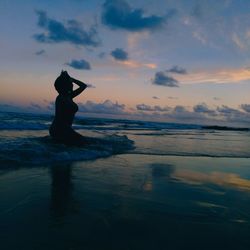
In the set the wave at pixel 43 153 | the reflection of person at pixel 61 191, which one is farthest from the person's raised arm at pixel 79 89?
the reflection of person at pixel 61 191

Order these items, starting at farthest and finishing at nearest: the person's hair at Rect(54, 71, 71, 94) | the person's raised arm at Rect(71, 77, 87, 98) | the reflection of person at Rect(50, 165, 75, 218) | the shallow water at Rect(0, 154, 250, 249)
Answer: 1. the person's raised arm at Rect(71, 77, 87, 98)
2. the person's hair at Rect(54, 71, 71, 94)
3. the reflection of person at Rect(50, 165, 75, 218)
4. the shallow water at Rect(0, 154, 250, 249)

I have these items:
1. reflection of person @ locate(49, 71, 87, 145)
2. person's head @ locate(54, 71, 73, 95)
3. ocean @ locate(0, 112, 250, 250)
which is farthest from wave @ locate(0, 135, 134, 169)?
person's head @ locate(54, 71, 73, 95)

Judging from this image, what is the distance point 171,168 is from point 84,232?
620cm

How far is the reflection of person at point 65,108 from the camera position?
41.1ft

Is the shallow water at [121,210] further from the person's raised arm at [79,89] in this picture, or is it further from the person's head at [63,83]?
the person's raised arm at [79,89]

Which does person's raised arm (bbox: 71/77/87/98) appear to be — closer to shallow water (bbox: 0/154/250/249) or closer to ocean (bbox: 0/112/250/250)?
ocean (bbox: 0/112/250/250)

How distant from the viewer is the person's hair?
12.4 metres

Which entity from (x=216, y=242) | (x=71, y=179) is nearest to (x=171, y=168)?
(x=71, y=179)

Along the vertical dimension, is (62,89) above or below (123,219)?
above

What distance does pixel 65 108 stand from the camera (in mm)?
12570

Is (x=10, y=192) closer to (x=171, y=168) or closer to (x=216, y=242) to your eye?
(x=216, y=242)

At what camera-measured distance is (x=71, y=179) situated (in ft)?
23.7

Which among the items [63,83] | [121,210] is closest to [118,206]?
[121,210]

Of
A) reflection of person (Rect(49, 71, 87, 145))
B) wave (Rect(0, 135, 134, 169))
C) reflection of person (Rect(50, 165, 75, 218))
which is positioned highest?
reflection of person (Rect(49, 71, 87, 145))
